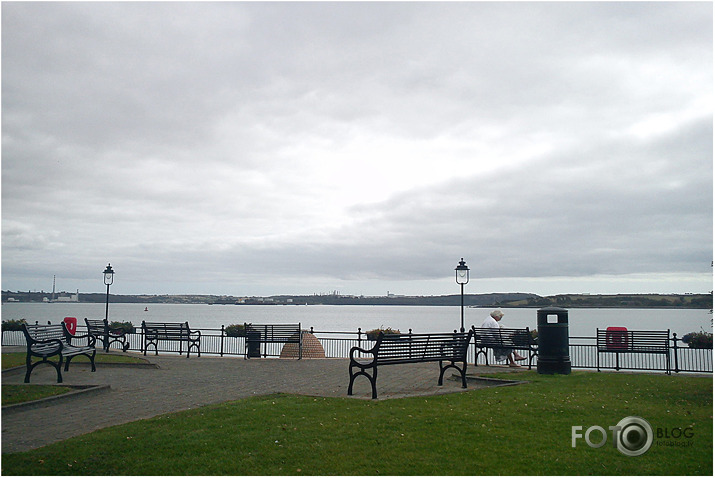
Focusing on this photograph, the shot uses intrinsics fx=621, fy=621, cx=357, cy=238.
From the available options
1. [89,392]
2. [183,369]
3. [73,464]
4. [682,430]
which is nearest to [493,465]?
[682,430]

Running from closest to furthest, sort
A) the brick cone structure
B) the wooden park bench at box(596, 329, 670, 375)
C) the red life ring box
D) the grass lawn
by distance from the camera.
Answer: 1. the grass lawn
2. the wooden park bench at box(596, 329, 670, 375)
3. the brick cone structure
4. the red life ring box

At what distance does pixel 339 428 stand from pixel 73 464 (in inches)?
115

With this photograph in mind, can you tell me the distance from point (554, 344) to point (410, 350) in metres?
4.79

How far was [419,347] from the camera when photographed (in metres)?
11.6

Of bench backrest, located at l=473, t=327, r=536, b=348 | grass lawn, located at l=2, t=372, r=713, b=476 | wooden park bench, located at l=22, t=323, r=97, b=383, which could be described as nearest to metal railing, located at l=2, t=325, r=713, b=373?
bench backrest, located at l=473, t=327, r=536, b=348

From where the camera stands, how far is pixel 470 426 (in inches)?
296

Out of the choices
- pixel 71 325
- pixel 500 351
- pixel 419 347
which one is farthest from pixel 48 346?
pixel 71 325

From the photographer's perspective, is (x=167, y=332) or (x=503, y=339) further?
(x=167, y=332)

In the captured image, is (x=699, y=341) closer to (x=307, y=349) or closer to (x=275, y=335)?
(x=307, y=349)

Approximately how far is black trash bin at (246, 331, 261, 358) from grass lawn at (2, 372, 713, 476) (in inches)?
415

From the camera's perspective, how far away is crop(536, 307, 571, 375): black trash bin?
14375mm

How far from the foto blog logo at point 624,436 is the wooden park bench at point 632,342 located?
1016 cm

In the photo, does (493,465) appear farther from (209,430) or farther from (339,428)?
(209,430)

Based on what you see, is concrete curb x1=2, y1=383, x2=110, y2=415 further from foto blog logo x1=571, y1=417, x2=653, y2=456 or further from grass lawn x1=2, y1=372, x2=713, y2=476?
foto blog logo x1=571, y1=417, x2=653, y2=456
